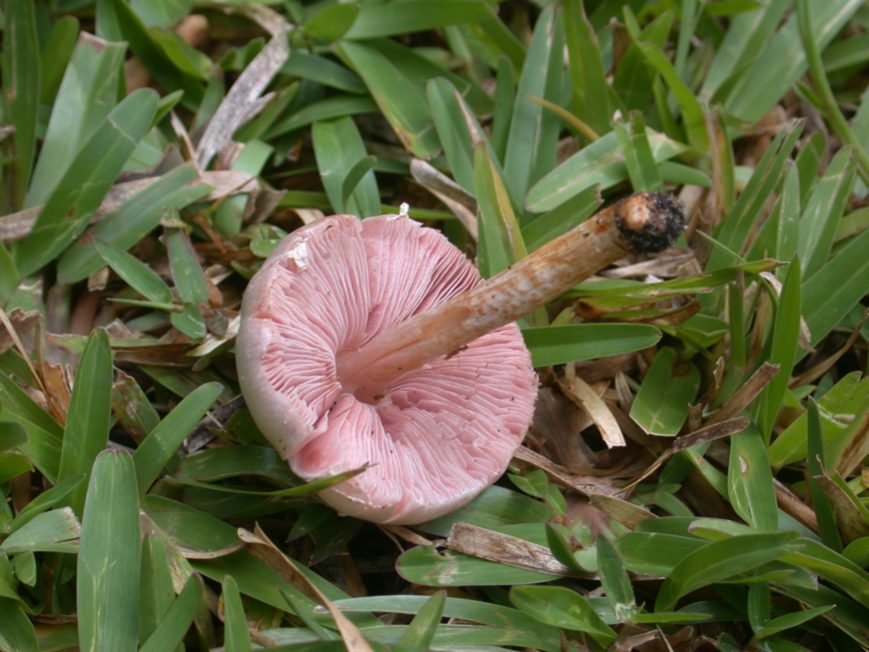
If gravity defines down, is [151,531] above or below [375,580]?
above

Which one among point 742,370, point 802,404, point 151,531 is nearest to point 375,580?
point 151,531

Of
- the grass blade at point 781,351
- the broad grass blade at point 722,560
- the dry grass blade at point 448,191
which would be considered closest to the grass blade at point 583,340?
the grass blade at point 781,351

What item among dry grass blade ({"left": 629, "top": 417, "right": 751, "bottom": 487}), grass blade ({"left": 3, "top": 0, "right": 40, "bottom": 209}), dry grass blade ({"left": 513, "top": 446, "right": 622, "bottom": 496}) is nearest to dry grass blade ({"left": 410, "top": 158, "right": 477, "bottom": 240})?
dry grass blade ({"left": 513, "top": 446, "right": 622, "bottom": 496})

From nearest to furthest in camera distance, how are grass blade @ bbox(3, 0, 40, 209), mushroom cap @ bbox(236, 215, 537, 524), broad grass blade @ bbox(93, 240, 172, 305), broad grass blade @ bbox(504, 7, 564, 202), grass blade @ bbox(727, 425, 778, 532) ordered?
mushroom cap @ bbox(236, 215, 537, 524) → grass blade @ bbox(727, 425, 778, 532) → broad grass blade @ bbox(93, 240, 172, 305) → grass blade @ bbox(3, 0, 40, 209) → broad grass blade @ bbox(504, 7, 564, 202)

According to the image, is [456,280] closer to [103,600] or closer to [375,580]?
[375,580]

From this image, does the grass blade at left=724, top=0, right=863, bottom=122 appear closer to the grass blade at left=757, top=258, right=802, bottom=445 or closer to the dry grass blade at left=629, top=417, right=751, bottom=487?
the grass blade at left=757, top=258, right=802, bottom=445

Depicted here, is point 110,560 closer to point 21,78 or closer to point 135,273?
point 135,273

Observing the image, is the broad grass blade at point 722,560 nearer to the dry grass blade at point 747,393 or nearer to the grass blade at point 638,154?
the dry grass blade at point 747,393
